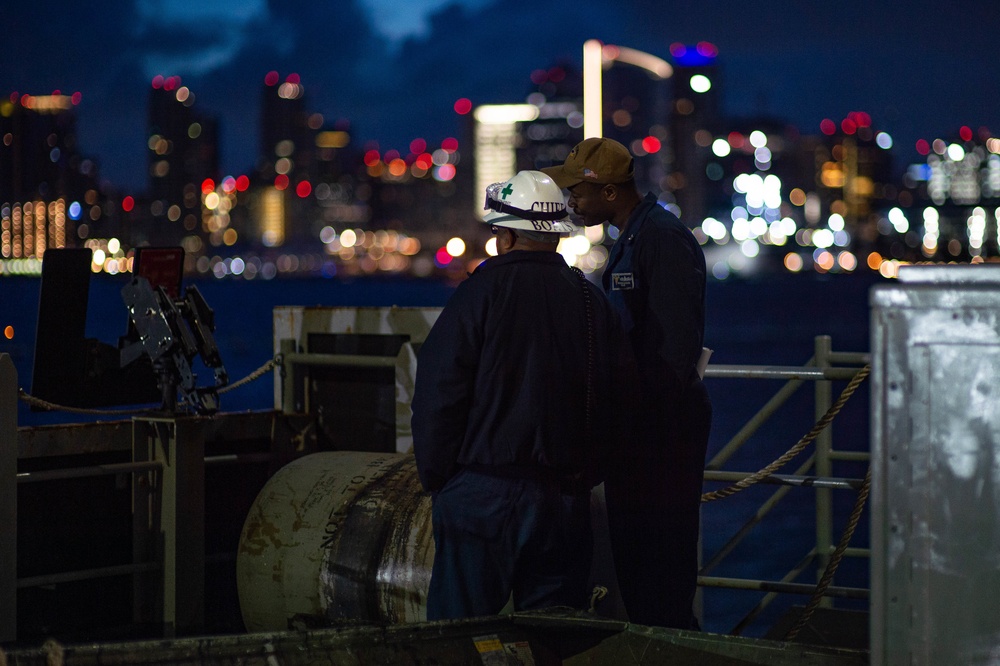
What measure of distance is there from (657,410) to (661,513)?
415 millimetres

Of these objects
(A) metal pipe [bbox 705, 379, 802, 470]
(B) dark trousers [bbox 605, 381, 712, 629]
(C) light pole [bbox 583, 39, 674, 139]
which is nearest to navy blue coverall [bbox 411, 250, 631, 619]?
(B) dark trousers [bbox 605, 381, 712, 629]

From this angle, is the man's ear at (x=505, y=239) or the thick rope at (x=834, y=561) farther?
the thick rope at (x=834, y=561)

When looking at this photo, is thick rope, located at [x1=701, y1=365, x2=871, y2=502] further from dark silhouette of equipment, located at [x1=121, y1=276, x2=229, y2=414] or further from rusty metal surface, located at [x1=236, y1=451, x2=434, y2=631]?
dark silhouette of equipment, located at [x1=121, y1=276, x2=229, y2=414]

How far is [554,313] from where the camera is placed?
458 cm

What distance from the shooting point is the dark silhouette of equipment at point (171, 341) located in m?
6.49

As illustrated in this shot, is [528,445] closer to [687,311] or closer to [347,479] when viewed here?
[687,311]

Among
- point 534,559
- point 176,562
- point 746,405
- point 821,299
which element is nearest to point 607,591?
point 534,559

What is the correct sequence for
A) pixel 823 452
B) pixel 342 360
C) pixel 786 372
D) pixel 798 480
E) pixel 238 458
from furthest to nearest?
pixel 342 360 → pixel 823 452 → pixel 238 458 → pixel 786 372 → pixel 798 480

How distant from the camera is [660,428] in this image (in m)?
5.31

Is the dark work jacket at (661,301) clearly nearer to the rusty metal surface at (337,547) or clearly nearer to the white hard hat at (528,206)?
the white hard hat at (528,206)

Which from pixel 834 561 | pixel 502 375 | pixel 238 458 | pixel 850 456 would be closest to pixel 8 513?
pixel 238 458

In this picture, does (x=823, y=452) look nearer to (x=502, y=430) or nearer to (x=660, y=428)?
(x=660, y=428)

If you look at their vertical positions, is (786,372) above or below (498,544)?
above

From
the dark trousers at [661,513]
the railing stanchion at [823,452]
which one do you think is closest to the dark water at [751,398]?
the railing stanchion at [823,452]
